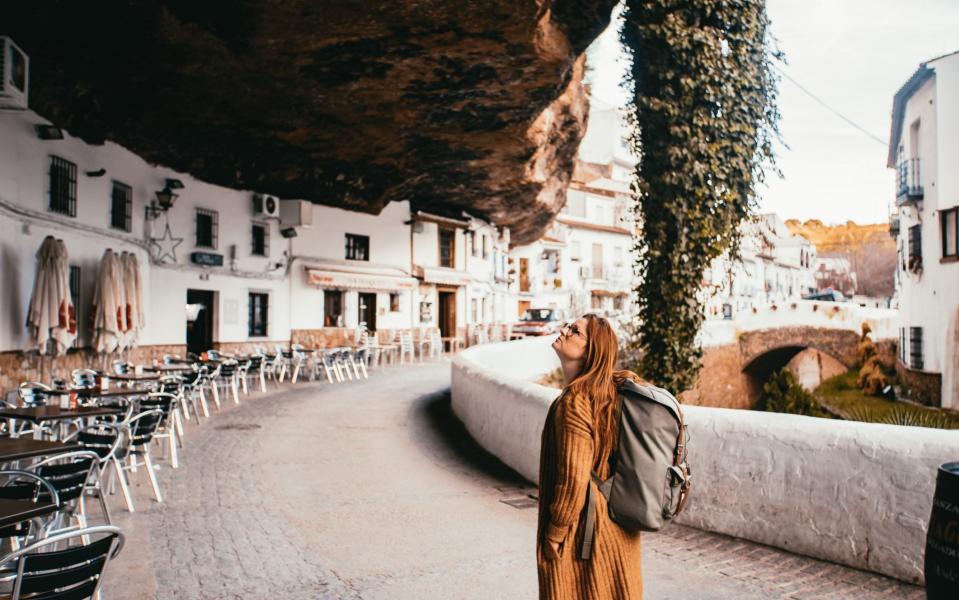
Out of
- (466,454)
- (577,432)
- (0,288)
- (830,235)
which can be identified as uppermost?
(830,235)

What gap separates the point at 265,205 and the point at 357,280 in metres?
4.65

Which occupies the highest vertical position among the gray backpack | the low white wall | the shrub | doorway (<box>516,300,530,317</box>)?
doorway (<box>516,300,530,317</box>)

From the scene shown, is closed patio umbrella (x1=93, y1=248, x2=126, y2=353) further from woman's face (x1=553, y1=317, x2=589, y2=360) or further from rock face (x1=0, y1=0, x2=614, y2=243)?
woman's face (x1=553, y1=317, x2=589, y2=360)

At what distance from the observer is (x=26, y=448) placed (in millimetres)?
4797

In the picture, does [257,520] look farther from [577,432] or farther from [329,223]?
[329,223]

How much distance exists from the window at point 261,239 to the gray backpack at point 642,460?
19.3m

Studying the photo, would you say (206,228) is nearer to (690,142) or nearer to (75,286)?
(75,286)

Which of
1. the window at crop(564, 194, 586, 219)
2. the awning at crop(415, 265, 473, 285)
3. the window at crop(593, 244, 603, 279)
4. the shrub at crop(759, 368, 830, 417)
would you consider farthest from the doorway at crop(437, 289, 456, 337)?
the window at crop(593, 244, 603, 279)

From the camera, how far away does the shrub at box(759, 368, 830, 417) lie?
20.4 m

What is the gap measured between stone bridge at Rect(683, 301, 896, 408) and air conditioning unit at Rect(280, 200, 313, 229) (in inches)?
565

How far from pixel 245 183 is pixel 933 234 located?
20.3 metres

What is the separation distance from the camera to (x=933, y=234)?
1966 centimetres

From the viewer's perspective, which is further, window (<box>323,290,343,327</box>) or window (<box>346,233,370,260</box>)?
window (<box>346,233,370,260</box>)

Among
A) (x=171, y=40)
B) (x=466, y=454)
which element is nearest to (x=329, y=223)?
(x=171, y=40)
